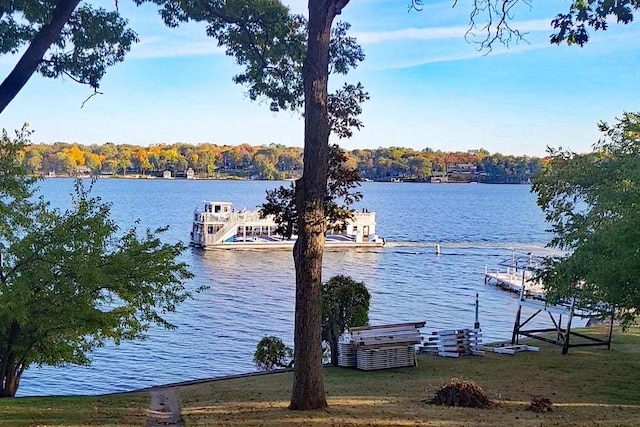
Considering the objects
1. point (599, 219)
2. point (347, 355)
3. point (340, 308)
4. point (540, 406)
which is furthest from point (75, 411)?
point (599, 219)

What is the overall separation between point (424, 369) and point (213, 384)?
5.00m

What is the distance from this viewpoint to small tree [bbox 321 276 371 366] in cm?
1867

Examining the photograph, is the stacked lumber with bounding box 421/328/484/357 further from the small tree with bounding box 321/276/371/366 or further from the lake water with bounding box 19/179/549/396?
the lake water with bounding box 19/179/549/396

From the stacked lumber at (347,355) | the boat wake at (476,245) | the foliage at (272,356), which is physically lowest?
the boat wake at (476,245)

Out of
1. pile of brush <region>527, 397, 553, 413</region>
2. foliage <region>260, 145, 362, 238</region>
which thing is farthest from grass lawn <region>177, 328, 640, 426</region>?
foliage <region>260, 145, 362, 238</region>

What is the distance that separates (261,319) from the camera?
35.8 metres

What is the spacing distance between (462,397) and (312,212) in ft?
12.0

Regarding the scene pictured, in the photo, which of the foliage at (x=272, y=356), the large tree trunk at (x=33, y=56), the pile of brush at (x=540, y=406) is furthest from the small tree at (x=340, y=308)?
the large tree trunk at (x=33, y=56)

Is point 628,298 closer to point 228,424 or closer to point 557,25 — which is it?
point 557,25

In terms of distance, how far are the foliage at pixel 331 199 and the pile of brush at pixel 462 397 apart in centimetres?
306

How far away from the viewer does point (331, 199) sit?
1155 cm

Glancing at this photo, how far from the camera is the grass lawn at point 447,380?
32.8 feet

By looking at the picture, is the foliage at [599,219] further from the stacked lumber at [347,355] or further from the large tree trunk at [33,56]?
the large tree trunk at [33,56]

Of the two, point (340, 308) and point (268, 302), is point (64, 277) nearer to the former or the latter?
point (340, 308)
